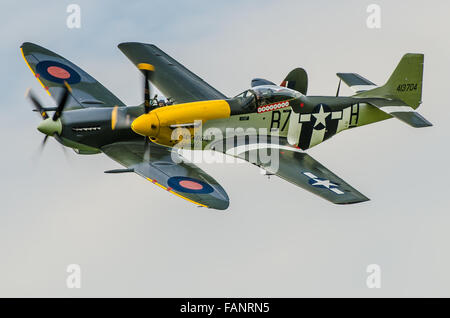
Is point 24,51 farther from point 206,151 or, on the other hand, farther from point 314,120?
point 314,120

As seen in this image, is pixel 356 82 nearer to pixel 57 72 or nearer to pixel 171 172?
pixel 171 172

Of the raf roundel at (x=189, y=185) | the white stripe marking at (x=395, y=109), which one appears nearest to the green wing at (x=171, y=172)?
the raf roundel at (x=189, y=185)

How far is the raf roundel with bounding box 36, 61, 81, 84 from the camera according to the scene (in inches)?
990

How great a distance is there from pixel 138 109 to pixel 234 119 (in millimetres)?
2437

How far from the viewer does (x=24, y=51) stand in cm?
2606

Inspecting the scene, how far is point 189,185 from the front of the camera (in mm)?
21672

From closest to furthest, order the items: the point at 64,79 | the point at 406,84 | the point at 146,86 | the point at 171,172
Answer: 1. the point at 171,172
2. the point at 146,86
3. the point at 406,84
4. the point at 64,79

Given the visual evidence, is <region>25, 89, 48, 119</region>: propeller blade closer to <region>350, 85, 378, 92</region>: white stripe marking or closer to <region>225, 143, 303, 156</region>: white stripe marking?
<region>225, 143, 303, 156</region>: white stripe marking

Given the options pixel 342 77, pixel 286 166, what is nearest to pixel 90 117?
pixel 286 166

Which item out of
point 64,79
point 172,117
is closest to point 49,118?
point 64,79

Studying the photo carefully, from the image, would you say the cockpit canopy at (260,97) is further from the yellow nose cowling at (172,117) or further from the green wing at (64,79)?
the green wing at (64,79)

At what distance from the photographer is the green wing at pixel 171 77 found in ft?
82.7

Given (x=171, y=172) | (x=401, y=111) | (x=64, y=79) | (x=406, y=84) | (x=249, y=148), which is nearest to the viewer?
(x=171, y=172)

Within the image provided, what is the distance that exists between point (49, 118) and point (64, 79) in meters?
2.16
